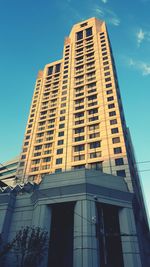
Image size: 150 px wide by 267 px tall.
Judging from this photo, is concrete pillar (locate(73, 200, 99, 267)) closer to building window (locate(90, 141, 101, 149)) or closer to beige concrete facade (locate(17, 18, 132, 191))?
beige concrete facade (locate(17, 18, 132, 191))

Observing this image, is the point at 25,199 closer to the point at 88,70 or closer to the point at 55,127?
the point at 55,127

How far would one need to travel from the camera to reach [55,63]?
73625mm

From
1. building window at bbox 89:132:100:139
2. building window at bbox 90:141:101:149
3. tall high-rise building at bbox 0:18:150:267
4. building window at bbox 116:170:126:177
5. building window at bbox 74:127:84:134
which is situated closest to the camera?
tall high-rise building at bbox 0:18:150:267

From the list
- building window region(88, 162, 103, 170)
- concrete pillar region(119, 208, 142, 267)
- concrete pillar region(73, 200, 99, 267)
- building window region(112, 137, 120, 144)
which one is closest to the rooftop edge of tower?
building window region(112, 137, 120, 144)

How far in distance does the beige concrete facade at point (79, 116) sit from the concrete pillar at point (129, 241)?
1235 cm

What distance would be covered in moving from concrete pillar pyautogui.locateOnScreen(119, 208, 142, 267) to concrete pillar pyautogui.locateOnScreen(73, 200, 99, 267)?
12.2 ft

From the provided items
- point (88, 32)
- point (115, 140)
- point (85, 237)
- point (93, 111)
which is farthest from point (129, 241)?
point (88, 32)

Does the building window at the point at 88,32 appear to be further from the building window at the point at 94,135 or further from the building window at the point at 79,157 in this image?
the building window at the point at 79,157

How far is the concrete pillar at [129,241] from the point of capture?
22.2 m

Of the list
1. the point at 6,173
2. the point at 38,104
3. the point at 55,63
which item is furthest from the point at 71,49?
the point at 6,173

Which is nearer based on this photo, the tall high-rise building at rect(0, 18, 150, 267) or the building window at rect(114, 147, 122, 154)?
the tall high-rise building at rect(0, 18, 150, 267)

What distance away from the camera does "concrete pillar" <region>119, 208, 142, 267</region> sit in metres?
22.2

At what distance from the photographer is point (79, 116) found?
52312 mm

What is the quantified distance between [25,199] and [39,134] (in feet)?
93.0
